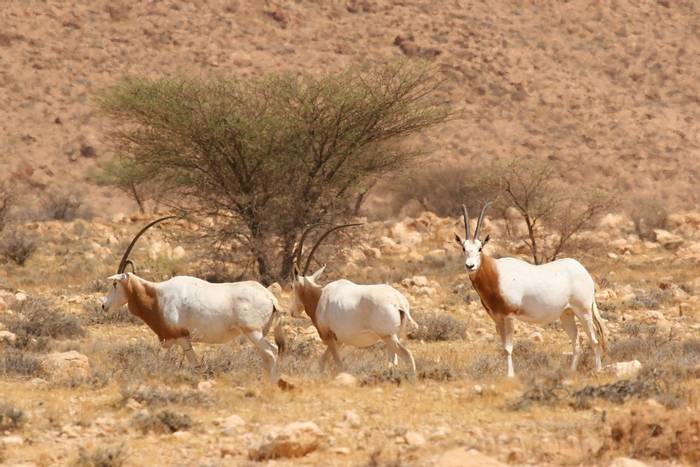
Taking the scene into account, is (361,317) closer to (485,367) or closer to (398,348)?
(398,348)

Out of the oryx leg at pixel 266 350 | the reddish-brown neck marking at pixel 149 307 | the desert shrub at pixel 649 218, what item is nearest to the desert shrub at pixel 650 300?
the oryx leg at pixel 266 350

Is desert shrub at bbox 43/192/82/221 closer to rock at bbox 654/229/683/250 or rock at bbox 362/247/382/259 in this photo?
rock at bbox 362/247/382/259

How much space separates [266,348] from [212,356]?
5.87 feet

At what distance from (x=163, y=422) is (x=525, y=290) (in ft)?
14.7

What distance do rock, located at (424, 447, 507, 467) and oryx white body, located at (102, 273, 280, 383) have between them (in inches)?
145

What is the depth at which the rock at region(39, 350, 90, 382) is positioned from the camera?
10.8 meters

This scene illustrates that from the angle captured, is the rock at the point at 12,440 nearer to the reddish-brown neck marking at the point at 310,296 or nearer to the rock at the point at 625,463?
the reddish-brown neck marking at the point at 310,296

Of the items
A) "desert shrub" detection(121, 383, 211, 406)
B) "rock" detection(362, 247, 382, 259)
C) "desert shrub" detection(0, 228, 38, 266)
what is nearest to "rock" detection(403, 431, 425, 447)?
"desert shrub" detection(121, 383, 211, 406)

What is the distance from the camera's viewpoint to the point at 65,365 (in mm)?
11172

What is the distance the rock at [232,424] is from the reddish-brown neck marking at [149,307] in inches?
97.0

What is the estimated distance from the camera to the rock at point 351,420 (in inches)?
332

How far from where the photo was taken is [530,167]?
29.7 metres

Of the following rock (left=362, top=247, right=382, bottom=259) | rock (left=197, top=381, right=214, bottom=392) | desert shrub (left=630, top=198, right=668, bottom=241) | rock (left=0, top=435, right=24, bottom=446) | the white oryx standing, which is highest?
the white oryx standing

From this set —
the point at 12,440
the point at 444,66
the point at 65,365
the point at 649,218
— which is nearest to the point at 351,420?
the point at 12,440
